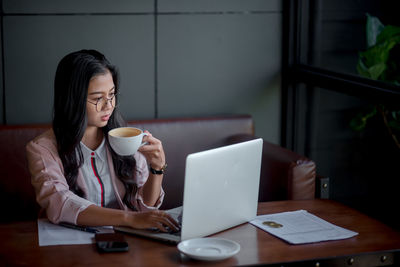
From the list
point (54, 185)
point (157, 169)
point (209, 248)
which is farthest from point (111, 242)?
point (157, 169)

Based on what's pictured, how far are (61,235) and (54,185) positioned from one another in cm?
26

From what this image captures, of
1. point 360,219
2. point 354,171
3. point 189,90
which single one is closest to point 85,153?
point 360,219

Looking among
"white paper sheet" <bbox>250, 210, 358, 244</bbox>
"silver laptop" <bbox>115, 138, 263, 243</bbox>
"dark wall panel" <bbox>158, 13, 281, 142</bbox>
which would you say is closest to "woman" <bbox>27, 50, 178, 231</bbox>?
"silver laptop" <bbox>115, 138, 263, 243</bbox>

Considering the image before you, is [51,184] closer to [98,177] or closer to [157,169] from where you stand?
[98,177]

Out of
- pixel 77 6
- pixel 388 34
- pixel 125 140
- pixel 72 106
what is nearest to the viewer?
pixel 125 140

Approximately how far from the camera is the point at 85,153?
230 cm

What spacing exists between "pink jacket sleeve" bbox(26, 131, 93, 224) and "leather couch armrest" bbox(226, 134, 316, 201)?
128cm

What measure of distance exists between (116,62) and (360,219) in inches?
78.4

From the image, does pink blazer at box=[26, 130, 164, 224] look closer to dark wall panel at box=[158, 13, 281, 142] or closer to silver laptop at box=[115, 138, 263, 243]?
silver laptop at box=[115, 138, 263, 243]

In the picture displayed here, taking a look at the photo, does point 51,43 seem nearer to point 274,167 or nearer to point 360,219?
point 274,167

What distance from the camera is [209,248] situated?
5.57ft

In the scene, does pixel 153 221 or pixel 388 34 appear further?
pixel 388 34

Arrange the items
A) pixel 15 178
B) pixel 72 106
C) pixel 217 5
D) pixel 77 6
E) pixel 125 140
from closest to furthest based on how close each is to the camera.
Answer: pixel 125 140 → pixel 72 106 → pixel 15 178 → pixel 77 6 → pixel 217 5

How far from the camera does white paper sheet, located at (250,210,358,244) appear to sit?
184cm
